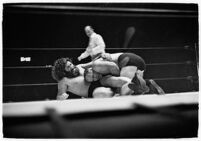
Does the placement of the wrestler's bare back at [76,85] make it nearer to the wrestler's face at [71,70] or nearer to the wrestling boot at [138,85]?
the wrestler's face at [71,70]

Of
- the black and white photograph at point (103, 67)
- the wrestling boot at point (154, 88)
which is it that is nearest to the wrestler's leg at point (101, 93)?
the black and white photograph at point (103, 67)

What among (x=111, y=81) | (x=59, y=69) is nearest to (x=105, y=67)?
(x=111, y=81)

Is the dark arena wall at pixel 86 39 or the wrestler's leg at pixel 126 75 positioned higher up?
the dark arena wall at pixel 86 39

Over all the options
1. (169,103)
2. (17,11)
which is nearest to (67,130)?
(169,103)

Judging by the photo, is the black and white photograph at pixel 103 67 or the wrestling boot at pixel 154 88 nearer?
the black and white photograph at pixel 103 67

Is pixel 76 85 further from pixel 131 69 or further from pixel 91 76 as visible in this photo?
pixel 131 69

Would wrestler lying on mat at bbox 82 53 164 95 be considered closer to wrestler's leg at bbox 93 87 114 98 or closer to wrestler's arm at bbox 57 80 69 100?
wrestler's leg at bbox 93 87 114 98

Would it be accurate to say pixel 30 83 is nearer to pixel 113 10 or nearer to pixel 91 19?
pixel 91 19
